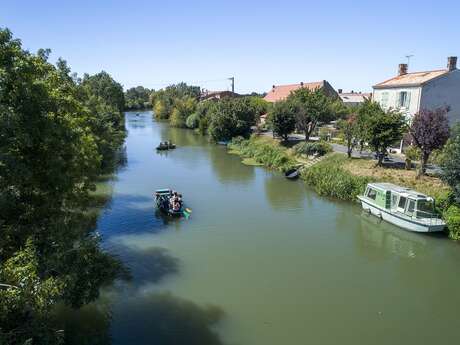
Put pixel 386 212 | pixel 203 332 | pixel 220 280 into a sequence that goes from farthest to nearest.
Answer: pixel 386 212, pixel 220 280, pixel 203 332

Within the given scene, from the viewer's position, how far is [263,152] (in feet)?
153

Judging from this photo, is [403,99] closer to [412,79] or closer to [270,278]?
[412,79]

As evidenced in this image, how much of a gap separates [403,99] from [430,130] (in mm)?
11666

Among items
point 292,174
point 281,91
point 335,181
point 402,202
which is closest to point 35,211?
point 402,202

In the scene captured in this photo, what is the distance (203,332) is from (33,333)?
22.0 ft

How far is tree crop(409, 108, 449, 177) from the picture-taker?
2781 centimetres

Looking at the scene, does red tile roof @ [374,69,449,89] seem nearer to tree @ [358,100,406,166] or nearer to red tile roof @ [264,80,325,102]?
tree @ [358,100,406,166]

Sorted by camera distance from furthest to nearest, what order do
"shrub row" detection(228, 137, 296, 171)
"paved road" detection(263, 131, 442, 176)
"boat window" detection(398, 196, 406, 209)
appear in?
"shrub row" detection(228, 137, 296, 171) < "paved road" detection(263, 131, 442, 176) < "boat window" detection(398, 196, 406, 209)

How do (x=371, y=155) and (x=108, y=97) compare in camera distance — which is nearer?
(x=371, y=155)

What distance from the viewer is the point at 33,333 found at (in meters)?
8.02

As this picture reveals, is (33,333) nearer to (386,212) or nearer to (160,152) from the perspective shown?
(386,212)

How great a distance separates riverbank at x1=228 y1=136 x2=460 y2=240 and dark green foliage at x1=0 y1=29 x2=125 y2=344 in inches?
780

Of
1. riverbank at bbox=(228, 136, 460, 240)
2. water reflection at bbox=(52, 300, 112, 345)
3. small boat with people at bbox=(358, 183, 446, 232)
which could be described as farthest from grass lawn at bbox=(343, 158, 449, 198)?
water reflection at bbox=(52, 300, 112, 345)

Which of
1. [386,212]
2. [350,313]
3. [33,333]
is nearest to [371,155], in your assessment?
[386,212]
